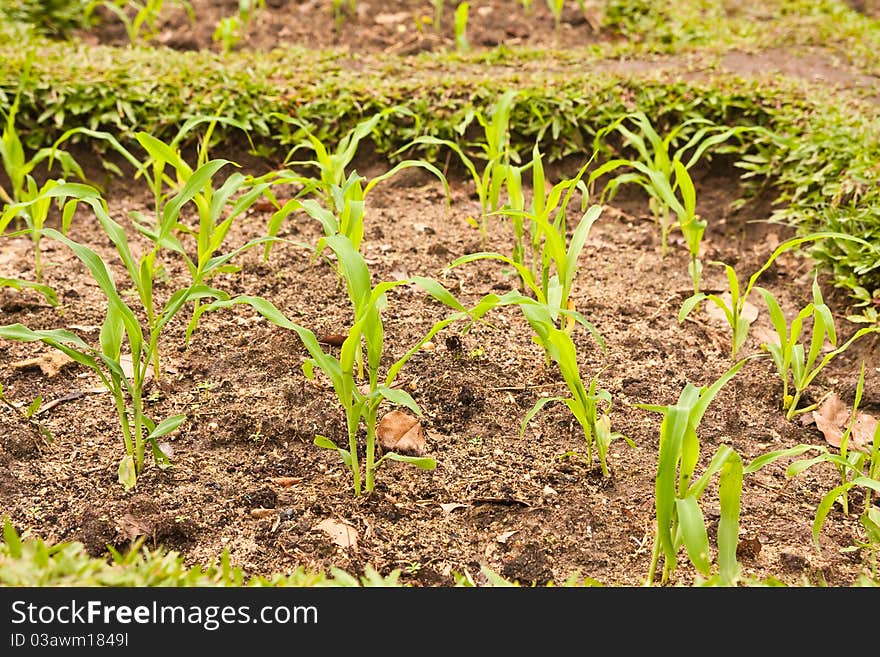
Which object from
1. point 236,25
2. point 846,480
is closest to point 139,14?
point 236,25

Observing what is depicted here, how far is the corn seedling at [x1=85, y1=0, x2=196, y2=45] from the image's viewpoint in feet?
16.1

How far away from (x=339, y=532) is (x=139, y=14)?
3707 millimetres

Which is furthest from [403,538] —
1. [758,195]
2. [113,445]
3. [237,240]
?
[758,195]

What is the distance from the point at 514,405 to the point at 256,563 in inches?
31.9

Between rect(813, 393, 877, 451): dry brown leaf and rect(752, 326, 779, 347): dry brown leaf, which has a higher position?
rect(752, 326, 779, 347): dry brown leaf

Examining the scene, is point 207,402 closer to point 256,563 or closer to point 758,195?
point 256,563

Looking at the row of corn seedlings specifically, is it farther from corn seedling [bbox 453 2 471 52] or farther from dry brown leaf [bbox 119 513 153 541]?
corn seedling [bbox 453 2 471 52]

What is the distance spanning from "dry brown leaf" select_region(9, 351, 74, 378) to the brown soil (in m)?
0.02

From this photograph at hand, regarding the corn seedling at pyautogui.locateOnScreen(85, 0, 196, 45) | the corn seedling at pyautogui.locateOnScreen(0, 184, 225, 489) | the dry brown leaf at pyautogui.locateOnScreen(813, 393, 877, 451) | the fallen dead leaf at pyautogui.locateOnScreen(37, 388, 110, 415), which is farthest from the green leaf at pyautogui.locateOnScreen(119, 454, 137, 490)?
the corn seedling at pyautogui.locateOnScreen(85, 0, 196, 45)

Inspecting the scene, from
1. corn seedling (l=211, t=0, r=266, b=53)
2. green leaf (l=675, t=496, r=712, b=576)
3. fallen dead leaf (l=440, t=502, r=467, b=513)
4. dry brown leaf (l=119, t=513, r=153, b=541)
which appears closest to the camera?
green leaf (l=675, t=496, r=712, b=576)

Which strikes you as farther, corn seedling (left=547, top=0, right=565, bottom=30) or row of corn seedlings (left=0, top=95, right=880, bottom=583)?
corn seedling (left=547, top=0, right=565, bottom=30)

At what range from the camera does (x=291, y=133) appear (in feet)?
12.7
